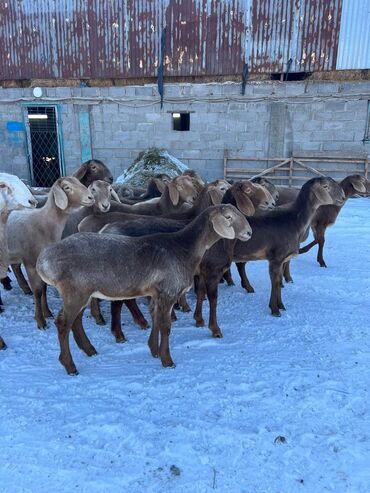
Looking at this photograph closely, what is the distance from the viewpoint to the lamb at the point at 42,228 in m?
4.72

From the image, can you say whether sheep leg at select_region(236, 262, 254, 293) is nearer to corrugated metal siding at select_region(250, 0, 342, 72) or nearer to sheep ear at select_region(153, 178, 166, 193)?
sheep ear at select_region(153, 178, 166, 193)

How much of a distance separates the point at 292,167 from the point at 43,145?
10.00 metres

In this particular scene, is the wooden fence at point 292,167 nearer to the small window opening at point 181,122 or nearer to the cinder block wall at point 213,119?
the cinder block wall at point 213,119

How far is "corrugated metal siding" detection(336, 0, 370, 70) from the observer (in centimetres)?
1285

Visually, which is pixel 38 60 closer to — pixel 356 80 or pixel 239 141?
pixel 239 141

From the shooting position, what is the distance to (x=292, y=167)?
14.1 meters

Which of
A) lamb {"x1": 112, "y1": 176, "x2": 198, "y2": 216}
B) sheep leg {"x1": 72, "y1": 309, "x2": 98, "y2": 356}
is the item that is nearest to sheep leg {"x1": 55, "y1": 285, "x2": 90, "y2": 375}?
sheep leg {"x1": 72, "y1": 309, "x2": 98, "y2": 356}

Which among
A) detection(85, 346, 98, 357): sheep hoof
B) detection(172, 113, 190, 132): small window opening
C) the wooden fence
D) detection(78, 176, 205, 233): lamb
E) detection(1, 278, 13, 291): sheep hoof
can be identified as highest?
detection(172, 113, 190, 132): small window opening

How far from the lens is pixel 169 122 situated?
47.4ft

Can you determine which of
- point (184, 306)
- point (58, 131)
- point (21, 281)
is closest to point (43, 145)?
point (58, 131)

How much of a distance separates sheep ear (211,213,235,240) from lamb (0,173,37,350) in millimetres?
2480

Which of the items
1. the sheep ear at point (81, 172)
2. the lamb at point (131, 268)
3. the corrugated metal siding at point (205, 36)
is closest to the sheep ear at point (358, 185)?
the lamb at point (131, 268)

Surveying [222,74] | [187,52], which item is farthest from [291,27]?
[187,52]

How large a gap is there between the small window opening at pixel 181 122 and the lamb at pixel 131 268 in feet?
37.4
